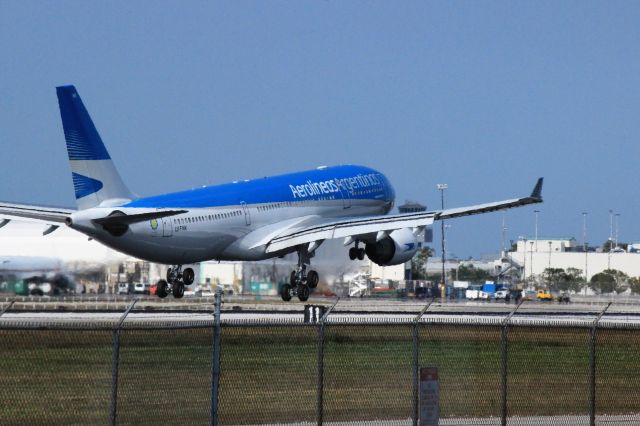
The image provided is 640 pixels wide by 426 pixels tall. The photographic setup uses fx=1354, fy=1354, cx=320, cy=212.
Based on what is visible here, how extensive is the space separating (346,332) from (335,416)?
984 inches

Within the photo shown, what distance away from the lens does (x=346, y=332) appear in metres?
51.7

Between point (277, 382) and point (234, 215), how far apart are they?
2738cm

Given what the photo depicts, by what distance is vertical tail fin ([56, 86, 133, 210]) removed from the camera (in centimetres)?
5200

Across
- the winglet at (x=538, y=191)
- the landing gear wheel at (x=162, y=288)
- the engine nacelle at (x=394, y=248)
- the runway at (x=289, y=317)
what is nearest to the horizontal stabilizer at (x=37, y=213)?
the runway at (x=289, y=317)

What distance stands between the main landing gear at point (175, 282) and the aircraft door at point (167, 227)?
496cm

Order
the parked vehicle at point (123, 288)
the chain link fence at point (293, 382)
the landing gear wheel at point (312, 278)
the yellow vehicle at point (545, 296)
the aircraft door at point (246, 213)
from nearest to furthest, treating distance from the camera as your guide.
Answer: the chain link fence at point (293, 382)
the aircraft door at point (246, 213)
the landing gear wheel at point (312, 278)
the parked vehicle at point (123, 288)
the yellow vehicle at point (545, 296)

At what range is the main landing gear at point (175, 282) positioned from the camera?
5834 cm

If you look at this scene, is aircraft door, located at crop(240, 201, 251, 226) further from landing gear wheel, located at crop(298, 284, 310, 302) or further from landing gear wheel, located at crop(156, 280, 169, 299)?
landing gear wheel, located at crop(156, 280, 169, 299)

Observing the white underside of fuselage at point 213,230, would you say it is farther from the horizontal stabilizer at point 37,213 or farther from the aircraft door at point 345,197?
the horizontal stabilizer at point 37,213

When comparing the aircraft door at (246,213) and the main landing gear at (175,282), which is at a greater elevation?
the aircraft door at (246,213)

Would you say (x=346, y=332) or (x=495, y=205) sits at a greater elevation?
(x=495, y=205)

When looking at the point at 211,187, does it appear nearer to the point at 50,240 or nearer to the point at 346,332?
the point at 346,332

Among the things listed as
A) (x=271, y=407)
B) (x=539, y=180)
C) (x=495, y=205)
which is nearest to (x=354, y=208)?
(x=495, y=205)

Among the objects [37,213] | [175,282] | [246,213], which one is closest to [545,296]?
[246,213]
